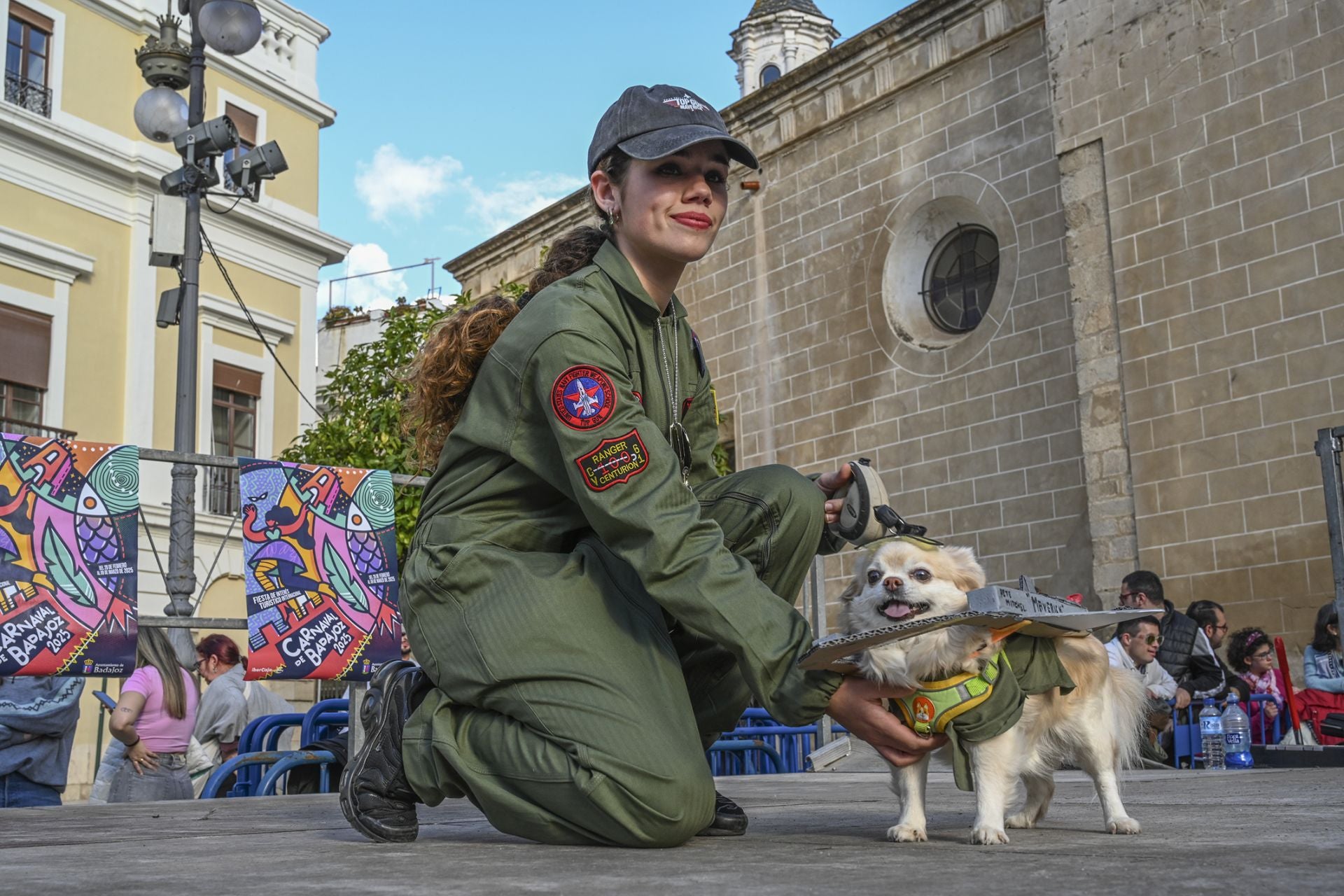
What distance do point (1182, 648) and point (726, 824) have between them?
6971mm

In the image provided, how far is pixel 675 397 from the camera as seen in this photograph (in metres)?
3.21

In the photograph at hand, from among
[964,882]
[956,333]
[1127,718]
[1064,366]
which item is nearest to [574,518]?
[964,882]

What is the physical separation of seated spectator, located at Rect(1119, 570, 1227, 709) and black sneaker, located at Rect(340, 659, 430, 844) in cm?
687

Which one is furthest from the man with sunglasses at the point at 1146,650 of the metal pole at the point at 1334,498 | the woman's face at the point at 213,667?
the woman's face at the point at 213,667

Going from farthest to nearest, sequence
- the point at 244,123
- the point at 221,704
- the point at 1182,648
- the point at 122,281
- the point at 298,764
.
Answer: the point at 244,123 < the point at 122,281 < the point at 1182,648 < the point at 221,704 < the point at 298,764

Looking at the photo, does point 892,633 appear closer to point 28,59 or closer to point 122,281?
point 122,281

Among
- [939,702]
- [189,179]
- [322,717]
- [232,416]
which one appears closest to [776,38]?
[232,416]

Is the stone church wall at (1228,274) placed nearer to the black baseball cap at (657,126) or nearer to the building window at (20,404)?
the black baseball cap at (657,126)

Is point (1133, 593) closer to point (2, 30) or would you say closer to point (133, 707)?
point (133, 707)

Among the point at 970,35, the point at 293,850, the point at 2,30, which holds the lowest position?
the point at 293,850

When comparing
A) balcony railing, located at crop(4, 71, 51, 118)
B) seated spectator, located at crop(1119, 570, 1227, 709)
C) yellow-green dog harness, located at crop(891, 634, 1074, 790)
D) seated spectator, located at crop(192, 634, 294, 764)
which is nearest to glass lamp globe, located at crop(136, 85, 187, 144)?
seated spectator, located at crop(192, 634, 294, 764)

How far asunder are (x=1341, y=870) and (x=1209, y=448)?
A: 11.1 metres

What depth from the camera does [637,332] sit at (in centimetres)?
309

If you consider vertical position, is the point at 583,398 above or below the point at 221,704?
above
